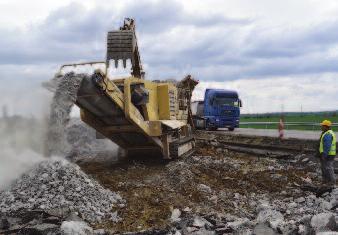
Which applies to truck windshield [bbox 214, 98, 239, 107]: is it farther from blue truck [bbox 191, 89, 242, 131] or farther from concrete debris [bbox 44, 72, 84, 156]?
concrete debris [bbox 44, 72, 84, 156]

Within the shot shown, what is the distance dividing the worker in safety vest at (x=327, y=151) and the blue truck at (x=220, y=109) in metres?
18.9

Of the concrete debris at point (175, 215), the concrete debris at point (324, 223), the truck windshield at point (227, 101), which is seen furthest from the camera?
the truck windshield at point (227, 101)

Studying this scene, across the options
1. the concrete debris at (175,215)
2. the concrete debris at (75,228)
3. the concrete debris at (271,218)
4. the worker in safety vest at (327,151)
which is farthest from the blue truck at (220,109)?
the concrete debris at (75,228)

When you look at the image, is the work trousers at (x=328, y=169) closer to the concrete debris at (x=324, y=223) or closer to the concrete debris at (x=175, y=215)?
→ the concrete debris at (x=175, y=215)

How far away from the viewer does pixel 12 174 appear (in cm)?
1085

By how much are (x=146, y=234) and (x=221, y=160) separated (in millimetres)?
8607

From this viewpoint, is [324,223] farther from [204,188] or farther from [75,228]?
[204,188]

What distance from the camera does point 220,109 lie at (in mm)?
31594

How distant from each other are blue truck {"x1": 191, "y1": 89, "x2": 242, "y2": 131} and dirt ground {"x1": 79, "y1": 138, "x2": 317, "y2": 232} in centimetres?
1409

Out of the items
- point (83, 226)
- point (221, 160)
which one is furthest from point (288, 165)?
point (83, 226)

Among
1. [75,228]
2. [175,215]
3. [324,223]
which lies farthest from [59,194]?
[324,223]

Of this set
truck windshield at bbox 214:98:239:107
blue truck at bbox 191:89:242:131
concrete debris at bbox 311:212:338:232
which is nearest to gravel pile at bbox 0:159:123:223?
concrete debris at bbox 311:212:338:232

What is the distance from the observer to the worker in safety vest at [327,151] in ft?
40.3

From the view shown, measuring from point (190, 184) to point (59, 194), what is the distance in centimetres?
373
